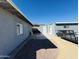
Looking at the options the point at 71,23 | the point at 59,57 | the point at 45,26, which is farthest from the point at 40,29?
the point at 59,57

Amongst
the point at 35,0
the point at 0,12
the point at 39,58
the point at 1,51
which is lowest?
the point at 39,58

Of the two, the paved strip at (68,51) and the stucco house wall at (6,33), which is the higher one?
the stucco house wall at (6,33)

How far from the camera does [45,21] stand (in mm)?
36500

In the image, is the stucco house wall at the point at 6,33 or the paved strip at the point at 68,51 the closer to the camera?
the stucco house wall at the point at 6,33

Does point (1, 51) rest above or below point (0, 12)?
below

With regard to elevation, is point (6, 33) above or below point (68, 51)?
above

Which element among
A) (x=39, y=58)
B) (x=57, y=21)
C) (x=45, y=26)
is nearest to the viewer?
(x=39, y=58)

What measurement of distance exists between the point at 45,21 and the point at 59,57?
2977 centimetres

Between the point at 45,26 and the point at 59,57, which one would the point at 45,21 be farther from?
the point at 59,57

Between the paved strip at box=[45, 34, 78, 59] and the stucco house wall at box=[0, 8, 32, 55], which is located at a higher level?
the stucco house wall at box=[0, 8, 32, 55]

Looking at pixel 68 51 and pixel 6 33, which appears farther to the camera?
pixel 68 51

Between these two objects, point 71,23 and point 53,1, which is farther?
point 71,23

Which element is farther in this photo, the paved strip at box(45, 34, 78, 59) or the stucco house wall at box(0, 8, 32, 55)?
the paved strip at box(45, 34, 78, 59)

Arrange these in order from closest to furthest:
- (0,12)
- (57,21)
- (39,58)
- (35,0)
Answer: (0,12) < (39,58) < (35,0) < (57,21)
